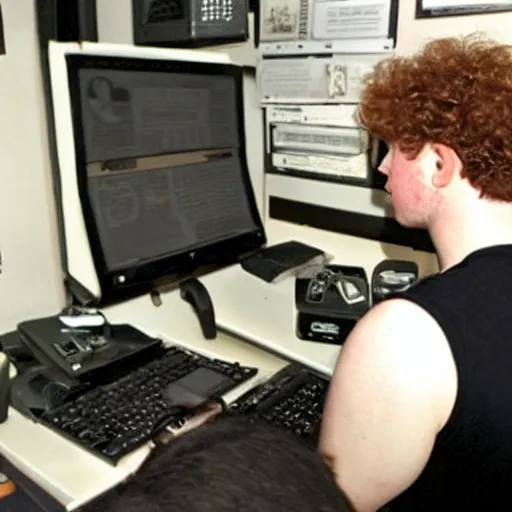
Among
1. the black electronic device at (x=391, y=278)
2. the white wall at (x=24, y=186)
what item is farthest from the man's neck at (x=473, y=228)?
the white wall at (x=24, y=186)

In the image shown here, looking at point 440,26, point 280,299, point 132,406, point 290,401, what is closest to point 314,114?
point 440,26

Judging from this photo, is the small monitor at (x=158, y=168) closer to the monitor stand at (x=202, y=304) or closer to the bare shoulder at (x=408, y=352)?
the monitor stand at (x=202, y=304)

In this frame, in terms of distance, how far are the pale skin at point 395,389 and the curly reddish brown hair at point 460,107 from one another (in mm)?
48

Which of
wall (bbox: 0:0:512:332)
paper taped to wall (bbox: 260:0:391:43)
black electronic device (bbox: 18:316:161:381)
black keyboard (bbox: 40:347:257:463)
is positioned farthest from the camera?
paper taped to wall (bbox: 260:0:391:43)

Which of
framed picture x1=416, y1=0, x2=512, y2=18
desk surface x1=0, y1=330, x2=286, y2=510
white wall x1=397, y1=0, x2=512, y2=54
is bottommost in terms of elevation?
desk surface x1=0, y1=330, x2=286, y2=510

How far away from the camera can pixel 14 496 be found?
1.04 m

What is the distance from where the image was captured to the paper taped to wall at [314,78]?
151 cm

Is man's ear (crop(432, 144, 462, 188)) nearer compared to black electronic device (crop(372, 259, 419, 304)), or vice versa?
man's ear (crop(432, 144, 462, 188))

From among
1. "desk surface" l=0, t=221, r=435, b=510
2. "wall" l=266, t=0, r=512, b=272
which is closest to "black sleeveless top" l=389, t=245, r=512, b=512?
"desk surface" l=0, t=221, r=435, b=510

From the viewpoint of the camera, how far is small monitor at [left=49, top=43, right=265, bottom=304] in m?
1.27

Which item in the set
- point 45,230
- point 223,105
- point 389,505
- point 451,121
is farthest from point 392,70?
point 45,230

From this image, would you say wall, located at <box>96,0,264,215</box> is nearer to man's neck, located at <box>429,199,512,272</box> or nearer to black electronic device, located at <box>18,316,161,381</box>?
black electronic device, located at <box>18,316,161,381</box>

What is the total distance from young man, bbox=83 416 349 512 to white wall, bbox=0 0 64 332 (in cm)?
103

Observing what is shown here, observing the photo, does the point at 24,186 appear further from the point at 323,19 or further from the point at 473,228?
the point at 473,228
